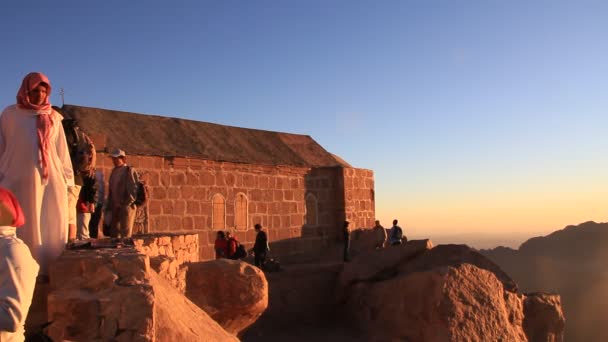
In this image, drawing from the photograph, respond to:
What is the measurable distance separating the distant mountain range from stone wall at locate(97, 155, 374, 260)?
2069 centimetres

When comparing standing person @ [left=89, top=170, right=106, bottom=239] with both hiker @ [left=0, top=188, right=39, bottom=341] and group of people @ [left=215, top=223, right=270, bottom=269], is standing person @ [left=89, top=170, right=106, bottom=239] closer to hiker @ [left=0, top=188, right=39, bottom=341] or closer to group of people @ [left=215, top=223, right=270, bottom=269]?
group of people @ [left=215, top=223, right=270, bottom=269]

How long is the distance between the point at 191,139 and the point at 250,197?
2.33 metres

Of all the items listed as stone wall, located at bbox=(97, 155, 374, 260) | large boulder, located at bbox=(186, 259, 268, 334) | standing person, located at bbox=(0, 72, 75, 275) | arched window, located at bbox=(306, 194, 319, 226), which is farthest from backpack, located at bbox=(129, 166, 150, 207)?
arched window, located at bbox=(306, 194, 319, 226)

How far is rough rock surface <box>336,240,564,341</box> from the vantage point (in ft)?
39.5

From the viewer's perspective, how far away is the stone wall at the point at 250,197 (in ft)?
46.5

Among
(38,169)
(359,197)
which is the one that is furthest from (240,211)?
(38,169)

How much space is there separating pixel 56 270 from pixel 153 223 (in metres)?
9.80

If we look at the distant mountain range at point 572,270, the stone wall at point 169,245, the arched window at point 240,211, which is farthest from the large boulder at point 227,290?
the distant mountain range at point 572,270

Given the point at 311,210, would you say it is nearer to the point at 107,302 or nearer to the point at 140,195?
the point at 140,195

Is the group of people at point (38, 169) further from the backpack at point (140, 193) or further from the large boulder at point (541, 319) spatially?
the large boulder at point (541, 319)

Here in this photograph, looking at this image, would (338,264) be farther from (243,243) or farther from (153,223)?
(153,223)

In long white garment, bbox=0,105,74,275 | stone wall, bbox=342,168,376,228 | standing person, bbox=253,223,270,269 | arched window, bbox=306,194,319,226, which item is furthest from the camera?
stone wall, bbox=342,168,376,228

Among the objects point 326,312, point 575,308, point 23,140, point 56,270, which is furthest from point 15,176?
point 575,308

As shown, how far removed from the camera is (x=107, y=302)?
404 cm
